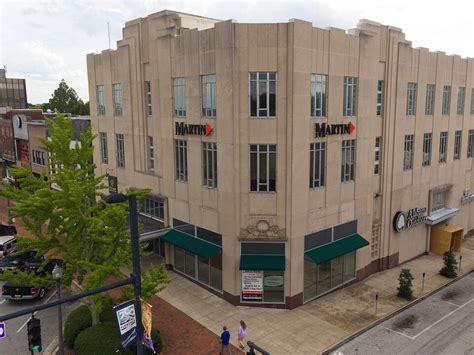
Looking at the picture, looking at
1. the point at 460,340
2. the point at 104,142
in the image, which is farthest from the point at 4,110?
the point at 460,340

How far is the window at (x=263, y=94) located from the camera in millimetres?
21375

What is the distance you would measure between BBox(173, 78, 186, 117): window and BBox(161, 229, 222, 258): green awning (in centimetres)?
744

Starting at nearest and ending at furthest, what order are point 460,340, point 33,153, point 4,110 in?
point 460,340 < point 33,153 < point 4,110

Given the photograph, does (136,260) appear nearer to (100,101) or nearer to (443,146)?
(100,101)

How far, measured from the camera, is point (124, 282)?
11.6 meters

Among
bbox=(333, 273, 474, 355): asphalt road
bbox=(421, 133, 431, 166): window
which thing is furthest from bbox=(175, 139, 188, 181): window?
bbox=(421, 133, 431, 166): window

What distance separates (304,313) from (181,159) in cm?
1143

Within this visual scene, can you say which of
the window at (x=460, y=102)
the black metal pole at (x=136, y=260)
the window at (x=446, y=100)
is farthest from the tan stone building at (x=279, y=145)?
the black metal pole at (x=136, y=260)

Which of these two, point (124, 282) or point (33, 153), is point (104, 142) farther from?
point (124, 282)

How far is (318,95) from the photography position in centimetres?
2247

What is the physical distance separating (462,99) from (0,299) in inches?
1422

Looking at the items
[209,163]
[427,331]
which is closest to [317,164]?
[209,163]

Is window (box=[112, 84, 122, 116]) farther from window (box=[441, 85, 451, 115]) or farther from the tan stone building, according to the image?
window (box=[441, 85, 451, 115])

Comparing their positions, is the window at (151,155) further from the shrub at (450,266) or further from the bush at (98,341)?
the shrub at (450,266)
